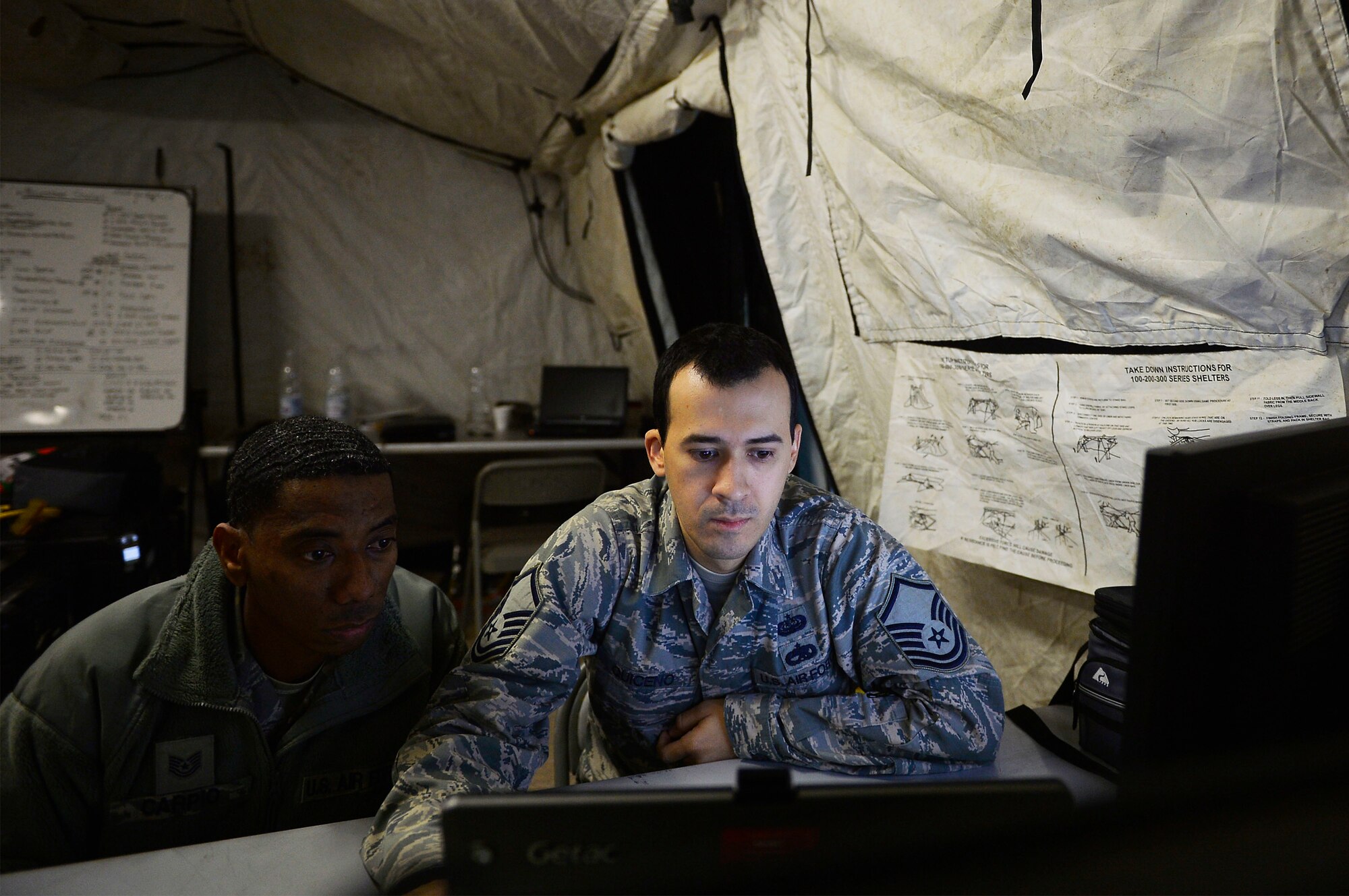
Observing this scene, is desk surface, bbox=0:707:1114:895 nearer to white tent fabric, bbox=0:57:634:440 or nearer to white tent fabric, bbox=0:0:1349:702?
white tent fabric, bbox=0:0:1349:702

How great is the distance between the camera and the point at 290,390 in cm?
313

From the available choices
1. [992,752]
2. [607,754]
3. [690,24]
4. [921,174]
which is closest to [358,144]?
[690,24]

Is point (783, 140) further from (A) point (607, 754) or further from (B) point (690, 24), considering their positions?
(A) point (607, 754)

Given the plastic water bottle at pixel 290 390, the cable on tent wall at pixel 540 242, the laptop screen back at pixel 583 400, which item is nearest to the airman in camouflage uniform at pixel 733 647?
the laptop screen back at pixel 583 400

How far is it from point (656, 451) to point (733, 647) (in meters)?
0.32

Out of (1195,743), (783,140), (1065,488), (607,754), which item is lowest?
(607,754)

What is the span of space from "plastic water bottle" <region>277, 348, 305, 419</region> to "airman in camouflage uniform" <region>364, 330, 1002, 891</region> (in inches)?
91.7

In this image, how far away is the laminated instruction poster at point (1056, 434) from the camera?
102 cm

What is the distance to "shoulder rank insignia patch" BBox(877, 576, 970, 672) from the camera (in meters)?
1.08

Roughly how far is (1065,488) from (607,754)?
0.88 m

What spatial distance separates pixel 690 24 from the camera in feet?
6.04

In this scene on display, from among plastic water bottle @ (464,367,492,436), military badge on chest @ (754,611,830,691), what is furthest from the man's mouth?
plastic water bottle @ (464,367,492,436)

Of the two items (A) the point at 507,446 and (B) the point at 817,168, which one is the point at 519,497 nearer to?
(A) the point at 507,446

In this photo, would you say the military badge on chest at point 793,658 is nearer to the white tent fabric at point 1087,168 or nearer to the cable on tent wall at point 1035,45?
the white tent fabric at point 1087,168
